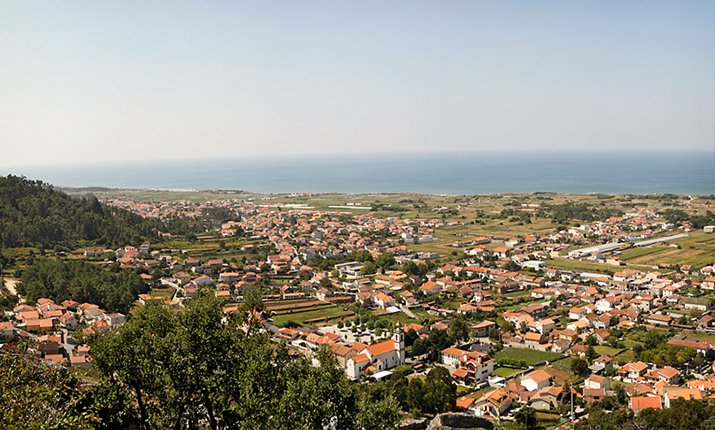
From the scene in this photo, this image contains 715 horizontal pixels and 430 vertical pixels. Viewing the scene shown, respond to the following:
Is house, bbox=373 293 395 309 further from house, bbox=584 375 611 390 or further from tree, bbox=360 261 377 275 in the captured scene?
house, bbox=584 375 611 390

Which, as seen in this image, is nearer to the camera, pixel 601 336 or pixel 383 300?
pixel 601 336

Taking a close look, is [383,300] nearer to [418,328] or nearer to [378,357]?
[418,328]

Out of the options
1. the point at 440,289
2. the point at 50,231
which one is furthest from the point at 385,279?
Answer: the point at 50,231

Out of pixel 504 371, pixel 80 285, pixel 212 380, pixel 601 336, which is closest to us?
pixel 212 380

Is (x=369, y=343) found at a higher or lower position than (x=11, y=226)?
lower

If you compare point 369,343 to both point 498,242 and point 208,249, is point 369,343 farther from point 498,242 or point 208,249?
point 498,242

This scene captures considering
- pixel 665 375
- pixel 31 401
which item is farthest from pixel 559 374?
pixel 31 401

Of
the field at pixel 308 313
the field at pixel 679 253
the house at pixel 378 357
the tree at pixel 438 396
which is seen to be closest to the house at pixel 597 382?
the tree at pixel 438 396
